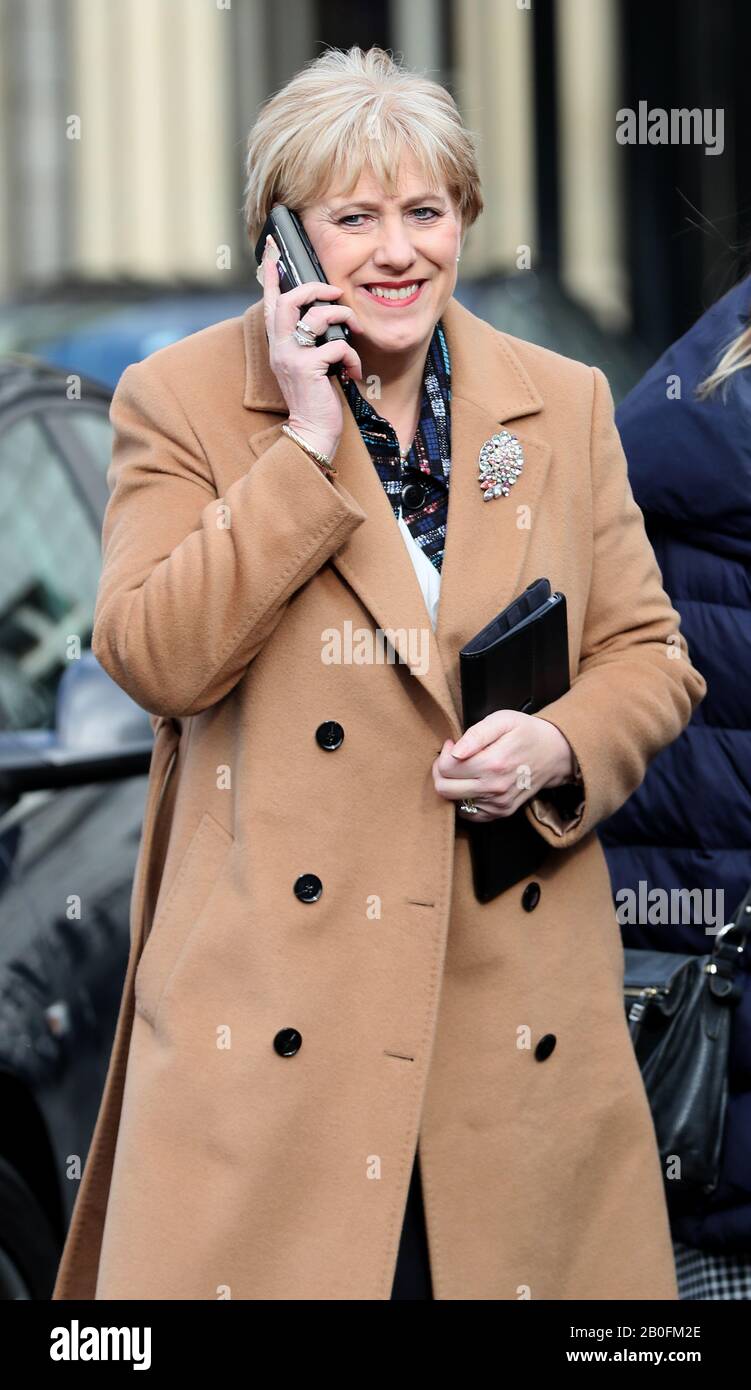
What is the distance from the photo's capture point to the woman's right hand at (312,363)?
98.3 inches

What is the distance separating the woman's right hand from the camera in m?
2.50

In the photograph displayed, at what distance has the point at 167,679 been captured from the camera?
2.43 m

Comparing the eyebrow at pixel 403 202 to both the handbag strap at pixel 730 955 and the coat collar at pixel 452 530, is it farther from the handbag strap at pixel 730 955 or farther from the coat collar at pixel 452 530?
the handbag strap at pixel 730 955

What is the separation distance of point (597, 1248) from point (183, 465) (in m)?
1.23

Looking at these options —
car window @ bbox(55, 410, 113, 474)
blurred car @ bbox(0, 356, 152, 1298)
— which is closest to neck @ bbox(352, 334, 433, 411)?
blurred car @ bbox(0, 356, 152, 1298)

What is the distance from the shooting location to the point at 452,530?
266 cm

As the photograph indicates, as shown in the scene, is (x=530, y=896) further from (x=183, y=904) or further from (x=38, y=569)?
(x=38, y=569)

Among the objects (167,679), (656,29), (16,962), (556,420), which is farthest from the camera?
(656,29)

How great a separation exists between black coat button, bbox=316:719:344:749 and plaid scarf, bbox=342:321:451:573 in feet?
0.93

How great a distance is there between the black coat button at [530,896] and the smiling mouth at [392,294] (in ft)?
2.64

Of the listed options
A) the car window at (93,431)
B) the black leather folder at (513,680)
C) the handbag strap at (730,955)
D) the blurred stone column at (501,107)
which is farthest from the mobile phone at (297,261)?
the blurred stone column at (501,107)

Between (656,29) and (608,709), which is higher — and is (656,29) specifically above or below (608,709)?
above

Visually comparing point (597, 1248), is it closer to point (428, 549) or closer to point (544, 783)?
point (544, 783)

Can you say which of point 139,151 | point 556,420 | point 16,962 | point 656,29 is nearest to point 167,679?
point 556,420
